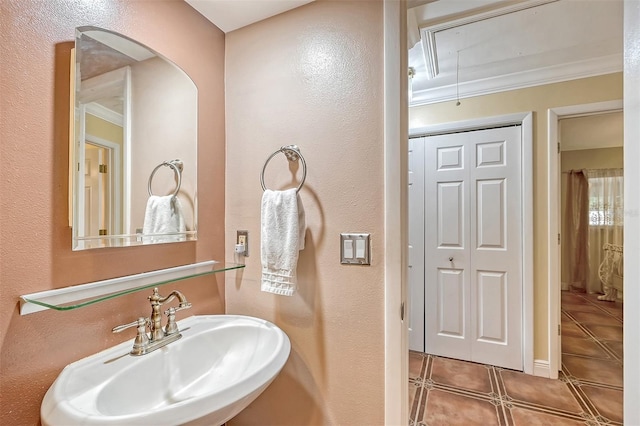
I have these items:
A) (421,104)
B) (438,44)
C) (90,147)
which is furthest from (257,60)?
(421,104)

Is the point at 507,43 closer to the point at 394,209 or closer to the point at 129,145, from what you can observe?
the point at 394,209

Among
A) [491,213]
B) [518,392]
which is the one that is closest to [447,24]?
[491,213]

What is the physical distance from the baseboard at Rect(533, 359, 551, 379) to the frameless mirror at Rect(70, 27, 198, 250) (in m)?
2.61

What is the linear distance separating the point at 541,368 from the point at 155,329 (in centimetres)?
264

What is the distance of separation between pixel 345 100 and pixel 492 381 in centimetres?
229

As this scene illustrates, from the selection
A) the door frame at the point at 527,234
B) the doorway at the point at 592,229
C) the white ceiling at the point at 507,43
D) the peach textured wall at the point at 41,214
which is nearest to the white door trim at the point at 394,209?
the white ceiling at the point at 507,43

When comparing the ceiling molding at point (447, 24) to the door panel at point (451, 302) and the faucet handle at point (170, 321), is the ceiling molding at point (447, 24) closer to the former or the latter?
the door panel at point (451, 302)

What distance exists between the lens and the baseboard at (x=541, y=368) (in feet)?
7.07

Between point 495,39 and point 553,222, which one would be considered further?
point 553,222

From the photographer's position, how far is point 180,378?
1013 millimetres

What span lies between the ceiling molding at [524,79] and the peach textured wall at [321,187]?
63.1 inches

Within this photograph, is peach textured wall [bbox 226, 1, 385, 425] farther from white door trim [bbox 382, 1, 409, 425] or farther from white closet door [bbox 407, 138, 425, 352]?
white closet door [bbox 407, 138, 425, 352]

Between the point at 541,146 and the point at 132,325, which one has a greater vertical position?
the point at 541,146

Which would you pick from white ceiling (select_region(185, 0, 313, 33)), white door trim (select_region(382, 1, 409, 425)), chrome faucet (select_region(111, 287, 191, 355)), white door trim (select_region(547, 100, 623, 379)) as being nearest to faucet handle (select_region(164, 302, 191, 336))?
chrome faucet (select_region(111, 287, 191, 355))
